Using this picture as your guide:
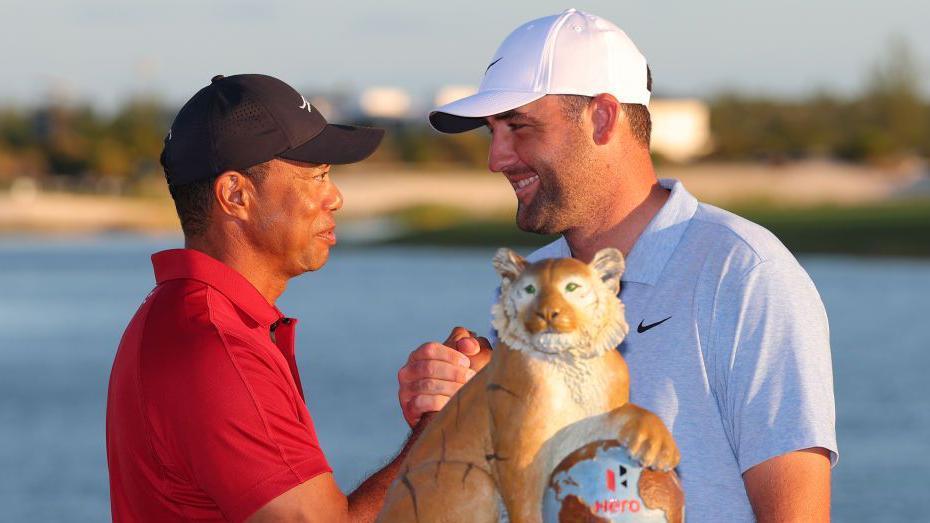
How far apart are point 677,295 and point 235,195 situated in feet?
4.18

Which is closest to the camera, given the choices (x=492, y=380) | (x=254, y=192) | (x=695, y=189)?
(x=492, y=380)

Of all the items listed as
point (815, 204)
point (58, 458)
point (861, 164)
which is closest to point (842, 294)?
point (58, 458)

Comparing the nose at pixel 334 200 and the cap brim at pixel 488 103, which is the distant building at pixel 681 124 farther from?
the cap brim at pixel 488 103

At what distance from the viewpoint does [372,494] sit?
3.54 metres

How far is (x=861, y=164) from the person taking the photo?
295 ft

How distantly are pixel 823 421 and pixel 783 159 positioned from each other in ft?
300

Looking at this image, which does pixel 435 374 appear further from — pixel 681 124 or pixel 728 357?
pixel 681 124

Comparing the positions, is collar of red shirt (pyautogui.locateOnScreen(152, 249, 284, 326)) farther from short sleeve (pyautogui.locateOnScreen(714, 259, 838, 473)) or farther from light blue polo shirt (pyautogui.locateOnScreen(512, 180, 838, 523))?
short sleeve (pyautogui.locateOnScreen(714, 259, 838, 473))

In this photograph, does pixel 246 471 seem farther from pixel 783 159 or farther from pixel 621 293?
pixel 783 159

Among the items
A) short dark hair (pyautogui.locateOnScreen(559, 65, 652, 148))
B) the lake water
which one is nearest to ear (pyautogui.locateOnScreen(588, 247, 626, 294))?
short dark hair (pyautogui.locateOnScreen(559, 65, 652, 148))

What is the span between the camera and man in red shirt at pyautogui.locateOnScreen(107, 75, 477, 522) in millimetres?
3451

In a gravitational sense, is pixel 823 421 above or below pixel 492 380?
below

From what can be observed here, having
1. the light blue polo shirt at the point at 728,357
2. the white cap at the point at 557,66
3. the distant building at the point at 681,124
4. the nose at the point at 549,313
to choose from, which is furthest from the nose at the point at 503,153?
the distant building at the point at 681,124

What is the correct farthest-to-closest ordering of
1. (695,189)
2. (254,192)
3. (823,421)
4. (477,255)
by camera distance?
1. (695,189)
2. (477,255)
3. (254,192)
4. (823,421)
